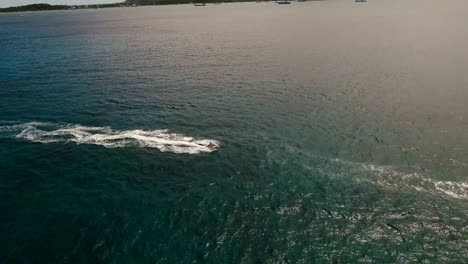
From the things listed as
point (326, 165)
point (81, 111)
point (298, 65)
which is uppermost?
point (298, 65)

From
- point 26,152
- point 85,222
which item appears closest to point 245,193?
point 85,222

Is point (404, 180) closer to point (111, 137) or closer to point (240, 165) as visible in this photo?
point (240, 165)

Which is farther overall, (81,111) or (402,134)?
(81,111)

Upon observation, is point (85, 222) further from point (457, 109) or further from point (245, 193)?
point (457, 109)

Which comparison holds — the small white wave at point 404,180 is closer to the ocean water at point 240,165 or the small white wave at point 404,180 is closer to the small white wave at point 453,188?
the small white wave at point 453,188

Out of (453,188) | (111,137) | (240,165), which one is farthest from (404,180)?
(111,137)
